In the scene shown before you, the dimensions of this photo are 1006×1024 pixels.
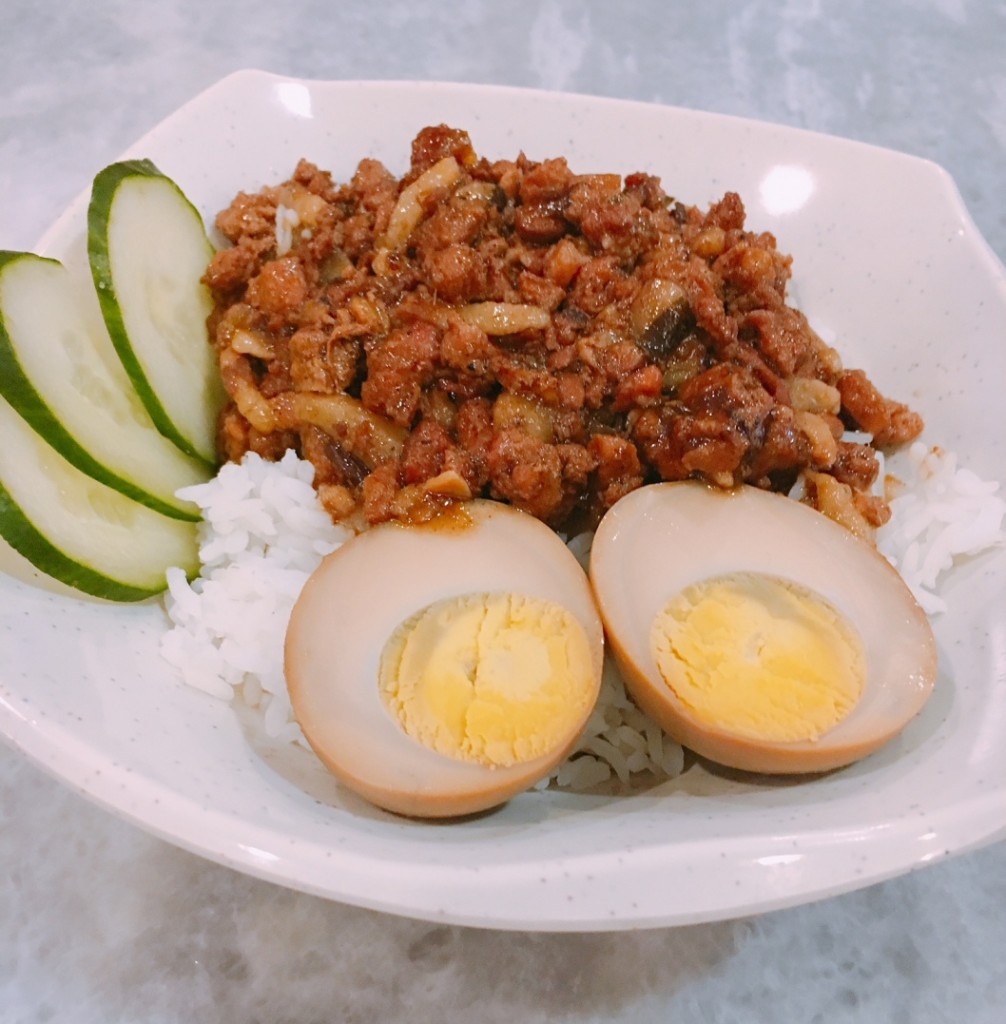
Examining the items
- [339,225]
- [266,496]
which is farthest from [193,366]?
[339,225]

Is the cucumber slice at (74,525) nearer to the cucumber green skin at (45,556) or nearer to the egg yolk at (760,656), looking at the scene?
the cucumber green skin at (45,556)

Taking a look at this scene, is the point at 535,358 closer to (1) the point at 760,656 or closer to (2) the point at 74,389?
(1) the point at 760,656

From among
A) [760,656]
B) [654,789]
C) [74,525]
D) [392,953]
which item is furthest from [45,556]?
[760,656]

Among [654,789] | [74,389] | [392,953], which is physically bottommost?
[392,953]

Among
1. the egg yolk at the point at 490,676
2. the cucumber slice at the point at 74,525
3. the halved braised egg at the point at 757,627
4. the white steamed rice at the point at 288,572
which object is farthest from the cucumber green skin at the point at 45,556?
the halved braised egg at the point at 757,627

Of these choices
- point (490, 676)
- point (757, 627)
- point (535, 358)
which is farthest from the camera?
point (535, 358)

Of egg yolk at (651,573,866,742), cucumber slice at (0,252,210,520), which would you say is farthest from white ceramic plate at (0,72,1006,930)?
cucumber slice at (0,252,210,520)
